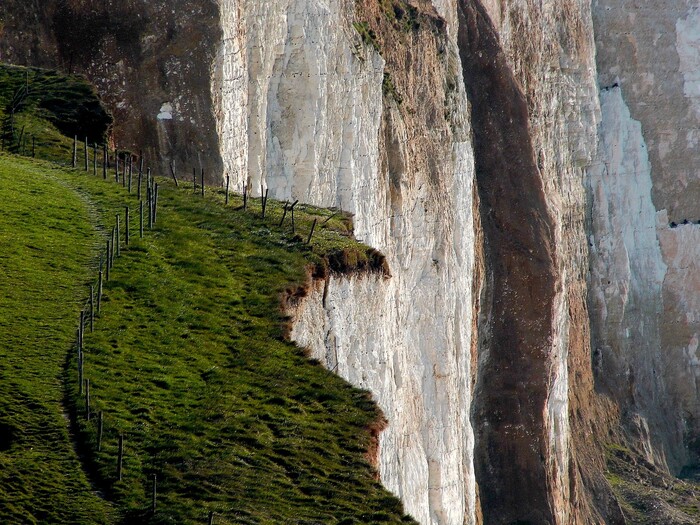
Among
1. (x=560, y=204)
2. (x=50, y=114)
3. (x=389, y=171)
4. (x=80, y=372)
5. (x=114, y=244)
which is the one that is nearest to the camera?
(x=80, y=372)

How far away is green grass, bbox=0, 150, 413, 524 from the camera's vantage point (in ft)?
69.3

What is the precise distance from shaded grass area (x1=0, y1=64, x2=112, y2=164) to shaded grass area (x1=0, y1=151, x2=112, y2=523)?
1.92 metres

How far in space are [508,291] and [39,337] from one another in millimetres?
39198

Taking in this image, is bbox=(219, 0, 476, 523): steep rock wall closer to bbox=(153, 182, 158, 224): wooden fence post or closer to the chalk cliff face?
the chalk cliff face

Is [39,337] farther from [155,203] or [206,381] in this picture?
[155,203]

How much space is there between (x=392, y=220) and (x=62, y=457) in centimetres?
3096

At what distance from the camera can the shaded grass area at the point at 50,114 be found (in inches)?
1396

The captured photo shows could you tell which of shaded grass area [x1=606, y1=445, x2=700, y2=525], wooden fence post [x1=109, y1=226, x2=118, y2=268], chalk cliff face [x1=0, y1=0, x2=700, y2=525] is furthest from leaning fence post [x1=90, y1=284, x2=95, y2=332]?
shaded grass area [x1=606, y1=445, x2=700, y2=525]

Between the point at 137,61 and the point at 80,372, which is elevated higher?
the point at 137,61

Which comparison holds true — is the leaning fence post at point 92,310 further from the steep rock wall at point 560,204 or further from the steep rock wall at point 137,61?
the steep rock wall at point 560,204

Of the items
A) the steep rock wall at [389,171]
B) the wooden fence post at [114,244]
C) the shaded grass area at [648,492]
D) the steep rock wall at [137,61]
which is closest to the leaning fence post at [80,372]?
the wooden fence post at [114,244]

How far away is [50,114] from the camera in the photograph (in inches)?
1417

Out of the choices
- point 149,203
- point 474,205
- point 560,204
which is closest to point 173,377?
point 149,203

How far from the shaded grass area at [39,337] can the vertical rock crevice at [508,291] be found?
30.4 metres
